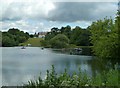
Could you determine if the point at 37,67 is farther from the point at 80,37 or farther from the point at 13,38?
the point at 13,38

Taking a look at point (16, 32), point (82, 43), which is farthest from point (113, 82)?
point (16, 32)

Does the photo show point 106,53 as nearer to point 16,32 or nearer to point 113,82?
point 113,82

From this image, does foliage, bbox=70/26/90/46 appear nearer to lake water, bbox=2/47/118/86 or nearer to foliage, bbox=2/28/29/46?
foliage, bbox=2/28/29/46

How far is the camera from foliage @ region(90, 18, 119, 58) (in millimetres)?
20141

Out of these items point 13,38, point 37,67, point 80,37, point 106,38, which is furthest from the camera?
point 13,38

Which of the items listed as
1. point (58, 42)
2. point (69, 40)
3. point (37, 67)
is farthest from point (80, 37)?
point (37, 67)

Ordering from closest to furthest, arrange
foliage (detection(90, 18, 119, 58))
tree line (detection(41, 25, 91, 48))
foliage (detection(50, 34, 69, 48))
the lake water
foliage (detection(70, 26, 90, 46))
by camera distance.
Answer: the lake water < foliage (detection(90, 18, 119, 58)) < foliage (detection(50, 34, 69, 48)) < tree line (detection(41, 25, 91, 48)) < foliage (detection(70, 26, 90, 46))

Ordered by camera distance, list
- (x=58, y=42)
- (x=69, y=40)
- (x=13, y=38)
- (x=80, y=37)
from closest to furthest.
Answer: (x=58, y=42) → (x=80, y=37) → (x=69, y=40) → (x=13, y=38)

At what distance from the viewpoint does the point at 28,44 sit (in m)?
81.2

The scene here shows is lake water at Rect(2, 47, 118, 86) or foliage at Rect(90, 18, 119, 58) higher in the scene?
foliage at Rect(90, 18, 119, 58)

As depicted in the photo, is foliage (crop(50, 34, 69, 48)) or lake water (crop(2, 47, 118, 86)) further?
foliage (crop(50, 34, 69, 48))

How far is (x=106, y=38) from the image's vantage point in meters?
22.6

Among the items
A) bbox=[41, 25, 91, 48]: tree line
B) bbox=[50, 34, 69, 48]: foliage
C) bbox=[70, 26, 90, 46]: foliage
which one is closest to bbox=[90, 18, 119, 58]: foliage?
bbox=[50, 34, 69, 48]: foliage

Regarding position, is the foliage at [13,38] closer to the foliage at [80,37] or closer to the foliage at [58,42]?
the foliage at [58,42]
